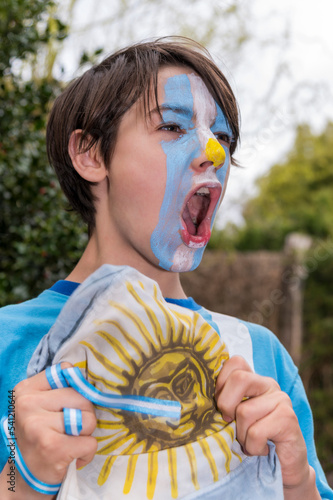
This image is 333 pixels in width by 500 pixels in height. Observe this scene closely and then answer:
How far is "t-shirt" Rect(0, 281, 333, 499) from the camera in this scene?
3.84ft

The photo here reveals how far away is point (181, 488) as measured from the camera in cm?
92

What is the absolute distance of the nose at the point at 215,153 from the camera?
1.13 meters

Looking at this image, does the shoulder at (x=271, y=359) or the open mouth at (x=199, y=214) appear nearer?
the open mouth at (x=199, y=214)

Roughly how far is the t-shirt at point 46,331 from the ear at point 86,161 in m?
0.25

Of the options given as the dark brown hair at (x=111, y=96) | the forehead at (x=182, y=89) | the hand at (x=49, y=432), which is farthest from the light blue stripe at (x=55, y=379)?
the forehead at (x=182, y=89)

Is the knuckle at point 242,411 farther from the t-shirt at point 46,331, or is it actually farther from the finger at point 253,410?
the t-shirt at point 46,331

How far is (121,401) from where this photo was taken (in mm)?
896

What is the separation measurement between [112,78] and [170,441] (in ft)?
2.61

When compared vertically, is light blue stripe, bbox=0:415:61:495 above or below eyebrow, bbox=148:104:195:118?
below

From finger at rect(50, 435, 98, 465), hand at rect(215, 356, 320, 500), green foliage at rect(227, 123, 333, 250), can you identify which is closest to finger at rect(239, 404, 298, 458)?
hand at rect(215, 356, 320, 500)

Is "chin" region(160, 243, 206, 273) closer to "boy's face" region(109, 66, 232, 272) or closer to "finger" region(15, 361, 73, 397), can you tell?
"boy's face" region(109, 66, 232, 272)

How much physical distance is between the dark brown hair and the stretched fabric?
0.41 m

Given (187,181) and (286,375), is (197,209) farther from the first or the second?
(286,375)

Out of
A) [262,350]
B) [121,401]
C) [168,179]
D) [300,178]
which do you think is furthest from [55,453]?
[300,178]
